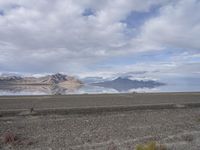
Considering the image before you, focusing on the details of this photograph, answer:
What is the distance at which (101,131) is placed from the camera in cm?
1288

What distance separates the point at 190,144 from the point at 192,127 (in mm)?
3787

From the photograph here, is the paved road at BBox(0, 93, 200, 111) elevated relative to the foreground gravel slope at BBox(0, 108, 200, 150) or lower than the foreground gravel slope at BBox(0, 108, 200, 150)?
elevated

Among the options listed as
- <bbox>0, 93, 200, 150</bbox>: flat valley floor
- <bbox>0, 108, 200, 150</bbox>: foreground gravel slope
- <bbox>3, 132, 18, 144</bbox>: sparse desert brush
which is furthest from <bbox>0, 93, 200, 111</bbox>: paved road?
<bbox>3, 132, 18, 144</bbox>: sparse desert brush

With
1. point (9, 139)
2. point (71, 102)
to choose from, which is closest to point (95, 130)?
point (9, 139)

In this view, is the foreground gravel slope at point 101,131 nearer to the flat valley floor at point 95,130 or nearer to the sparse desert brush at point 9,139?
the flat valley floor at point 95,130

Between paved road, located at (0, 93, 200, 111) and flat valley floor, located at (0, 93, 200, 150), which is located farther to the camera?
paved road, located at (0, 93, 200, 111)

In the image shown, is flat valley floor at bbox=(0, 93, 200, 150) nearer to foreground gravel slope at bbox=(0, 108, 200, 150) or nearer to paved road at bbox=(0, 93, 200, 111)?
foreground gravel slope at bbox=(0, 108, 200, 150)

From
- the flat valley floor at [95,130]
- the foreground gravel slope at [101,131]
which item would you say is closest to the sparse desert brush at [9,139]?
the flat valley floor at [95,130]

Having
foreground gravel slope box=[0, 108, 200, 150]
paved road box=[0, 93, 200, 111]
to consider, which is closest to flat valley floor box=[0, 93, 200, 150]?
foreground gravel slope box=[0, 108, 200, 150]

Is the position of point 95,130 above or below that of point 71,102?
below

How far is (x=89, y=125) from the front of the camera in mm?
14234

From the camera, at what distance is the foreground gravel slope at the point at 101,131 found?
10742 mm

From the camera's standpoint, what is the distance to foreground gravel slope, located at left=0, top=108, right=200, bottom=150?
423 inches

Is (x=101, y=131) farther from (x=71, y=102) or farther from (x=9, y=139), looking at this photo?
(x=71, y=102)
